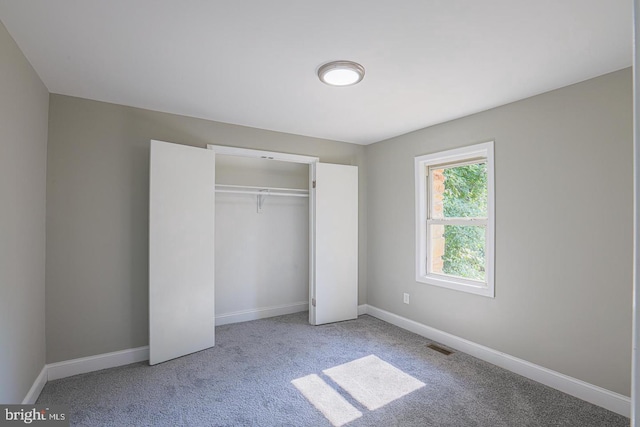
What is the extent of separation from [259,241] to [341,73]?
2.70 metres

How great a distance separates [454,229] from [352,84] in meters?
2.03

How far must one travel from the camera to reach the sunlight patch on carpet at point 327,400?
6.93ft


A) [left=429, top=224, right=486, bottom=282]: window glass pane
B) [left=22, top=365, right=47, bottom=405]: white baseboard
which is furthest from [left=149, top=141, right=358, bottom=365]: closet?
[left=429, top=224, right=486, bottom=282]: window glass pane

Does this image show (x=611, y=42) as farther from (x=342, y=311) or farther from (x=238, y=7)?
(x=342, y=311)

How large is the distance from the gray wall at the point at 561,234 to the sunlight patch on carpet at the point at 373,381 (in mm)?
977

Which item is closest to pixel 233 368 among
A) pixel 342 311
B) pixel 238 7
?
pixel 342 311

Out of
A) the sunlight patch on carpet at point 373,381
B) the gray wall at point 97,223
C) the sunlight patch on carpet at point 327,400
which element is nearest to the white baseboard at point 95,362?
the gray wall at point 97,223

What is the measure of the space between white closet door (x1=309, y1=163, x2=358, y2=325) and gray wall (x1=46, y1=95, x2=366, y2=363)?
5.96 feet

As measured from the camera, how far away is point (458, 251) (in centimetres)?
344

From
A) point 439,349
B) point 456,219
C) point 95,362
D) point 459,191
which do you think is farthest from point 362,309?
point 95,362

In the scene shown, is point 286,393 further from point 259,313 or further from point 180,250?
point 259,313

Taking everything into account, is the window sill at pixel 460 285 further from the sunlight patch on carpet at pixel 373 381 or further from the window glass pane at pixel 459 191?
the sunlight patch on carpet at pixel 373 381

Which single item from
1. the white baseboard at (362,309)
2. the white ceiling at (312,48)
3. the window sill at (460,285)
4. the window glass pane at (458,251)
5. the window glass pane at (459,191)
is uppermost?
the white ceiling at (312,48)

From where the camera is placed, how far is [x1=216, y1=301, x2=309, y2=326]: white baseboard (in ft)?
13.0
